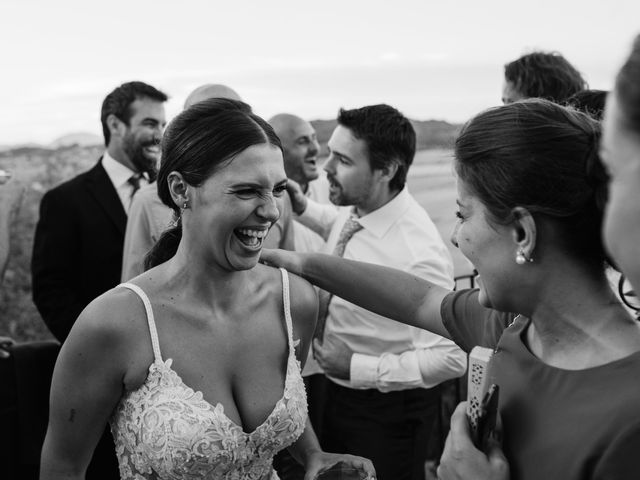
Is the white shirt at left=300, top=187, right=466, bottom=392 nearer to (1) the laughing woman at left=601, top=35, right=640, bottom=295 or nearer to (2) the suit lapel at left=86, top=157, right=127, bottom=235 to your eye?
(2) the suit lapel at left=86, top=157, right=127, bottom=235

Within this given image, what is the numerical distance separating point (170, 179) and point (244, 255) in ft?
1.09

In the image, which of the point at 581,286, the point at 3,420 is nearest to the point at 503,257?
the point at 581,286

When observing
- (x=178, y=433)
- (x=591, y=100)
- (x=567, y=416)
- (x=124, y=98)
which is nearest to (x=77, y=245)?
(x=124, y=98)

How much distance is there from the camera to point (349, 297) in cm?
231

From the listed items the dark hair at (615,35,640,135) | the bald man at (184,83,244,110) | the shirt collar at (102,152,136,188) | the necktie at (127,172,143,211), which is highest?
the dark hair at (615,35,640,135)

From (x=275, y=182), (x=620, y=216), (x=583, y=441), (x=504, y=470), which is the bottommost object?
(x=504, y=470)

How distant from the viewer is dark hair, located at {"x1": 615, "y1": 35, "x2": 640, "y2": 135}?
74 centimetres

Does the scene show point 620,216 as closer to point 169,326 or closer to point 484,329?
point 484,329

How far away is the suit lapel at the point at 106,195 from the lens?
389cm

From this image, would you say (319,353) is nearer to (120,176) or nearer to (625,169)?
(120,176)

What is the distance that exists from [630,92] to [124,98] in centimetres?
399

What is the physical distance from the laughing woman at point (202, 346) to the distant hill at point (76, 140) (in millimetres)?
3900

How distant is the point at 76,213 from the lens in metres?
3.85

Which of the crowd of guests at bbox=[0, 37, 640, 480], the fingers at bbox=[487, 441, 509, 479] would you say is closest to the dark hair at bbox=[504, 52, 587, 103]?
the crowd of guests at bbox=[0, 37, 640, 480]
